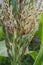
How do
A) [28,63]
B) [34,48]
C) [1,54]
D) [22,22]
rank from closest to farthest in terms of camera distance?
[22,22] < [1,54] < [28,63] < [34,48]

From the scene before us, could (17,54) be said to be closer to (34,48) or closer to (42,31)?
(42,31)

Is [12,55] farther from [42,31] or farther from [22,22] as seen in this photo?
[42,31]

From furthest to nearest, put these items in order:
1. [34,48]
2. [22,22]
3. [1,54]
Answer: [34,48] < [1,54] < [22,22]

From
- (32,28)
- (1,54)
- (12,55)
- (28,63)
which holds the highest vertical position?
(32,28)

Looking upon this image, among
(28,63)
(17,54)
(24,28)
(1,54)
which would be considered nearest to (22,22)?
(24,28)

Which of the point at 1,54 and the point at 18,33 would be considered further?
the point at 1,54

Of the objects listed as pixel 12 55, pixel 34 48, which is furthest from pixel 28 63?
pixel 12 55

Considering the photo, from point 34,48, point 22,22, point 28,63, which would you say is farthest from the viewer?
point 34,48

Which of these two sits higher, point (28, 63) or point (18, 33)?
point (18, 33)

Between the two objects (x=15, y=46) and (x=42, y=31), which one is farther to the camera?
(x=42, y=31)
